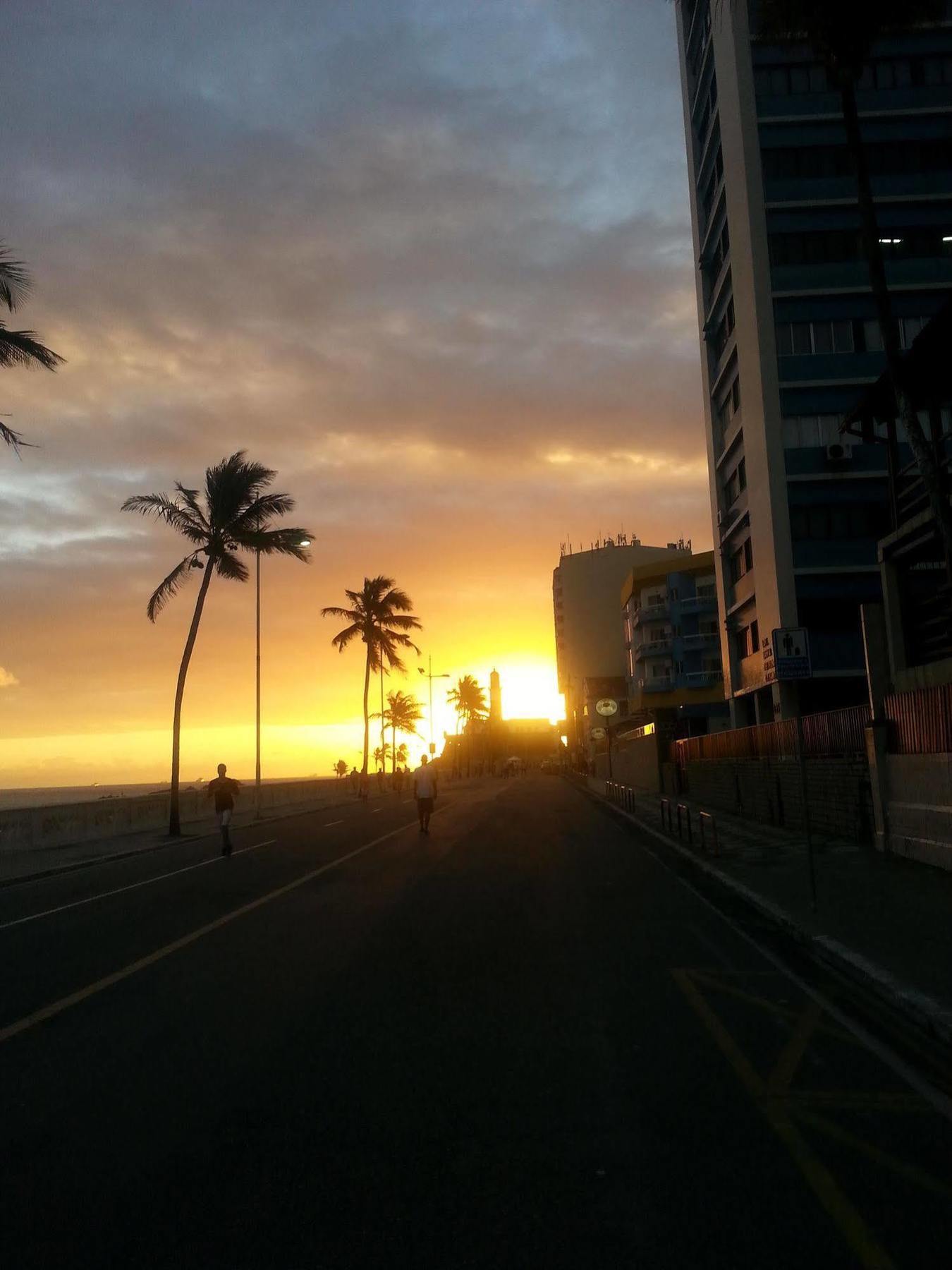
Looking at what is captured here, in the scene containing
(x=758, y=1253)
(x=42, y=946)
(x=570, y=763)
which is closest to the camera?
(x=758, y=1253)

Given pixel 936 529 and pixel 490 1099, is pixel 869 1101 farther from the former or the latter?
pixel 936 529

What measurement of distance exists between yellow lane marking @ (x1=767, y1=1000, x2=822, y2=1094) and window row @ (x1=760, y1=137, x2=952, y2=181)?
49.8 metres

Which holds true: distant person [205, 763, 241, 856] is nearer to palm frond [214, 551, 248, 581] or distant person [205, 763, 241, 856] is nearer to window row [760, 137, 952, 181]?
palm frond [214, 551, 248, 581]

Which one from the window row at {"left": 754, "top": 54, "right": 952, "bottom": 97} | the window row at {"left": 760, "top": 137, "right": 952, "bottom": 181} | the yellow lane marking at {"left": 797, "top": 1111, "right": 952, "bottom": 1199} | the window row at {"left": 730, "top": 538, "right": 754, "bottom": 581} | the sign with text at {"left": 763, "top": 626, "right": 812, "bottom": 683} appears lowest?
the yellow lane marking at {"left": 797, "top": 1111, "right": 952, "bottom": 1199}

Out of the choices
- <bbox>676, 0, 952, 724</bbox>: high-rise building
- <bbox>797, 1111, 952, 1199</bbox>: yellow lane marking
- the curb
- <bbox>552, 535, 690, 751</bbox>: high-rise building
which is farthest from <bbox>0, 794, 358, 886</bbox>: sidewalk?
<bbox>552, 535, 690, 751</bbox>: high-rise building

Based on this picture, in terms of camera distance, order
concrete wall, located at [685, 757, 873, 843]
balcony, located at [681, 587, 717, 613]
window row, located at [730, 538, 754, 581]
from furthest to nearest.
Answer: balcony, located at [681, 587, 717, 613]
window row, located at [730, 538, 754, 581]
concrete wall, located at [685, 757, 873, 843]

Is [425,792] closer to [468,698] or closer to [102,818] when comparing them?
[102,818]

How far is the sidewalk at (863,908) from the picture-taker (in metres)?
7.79

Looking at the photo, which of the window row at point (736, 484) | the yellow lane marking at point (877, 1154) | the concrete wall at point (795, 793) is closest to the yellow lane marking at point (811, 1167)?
the yellow lane marking at point (877, 1154)

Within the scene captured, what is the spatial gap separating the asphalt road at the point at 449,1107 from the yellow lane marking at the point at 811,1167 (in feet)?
0.05

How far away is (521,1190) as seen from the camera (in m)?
4.45

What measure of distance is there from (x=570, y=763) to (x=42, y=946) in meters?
119

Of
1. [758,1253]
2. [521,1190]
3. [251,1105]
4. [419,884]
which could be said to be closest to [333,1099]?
[251,1105]

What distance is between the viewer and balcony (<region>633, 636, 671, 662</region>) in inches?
3108
